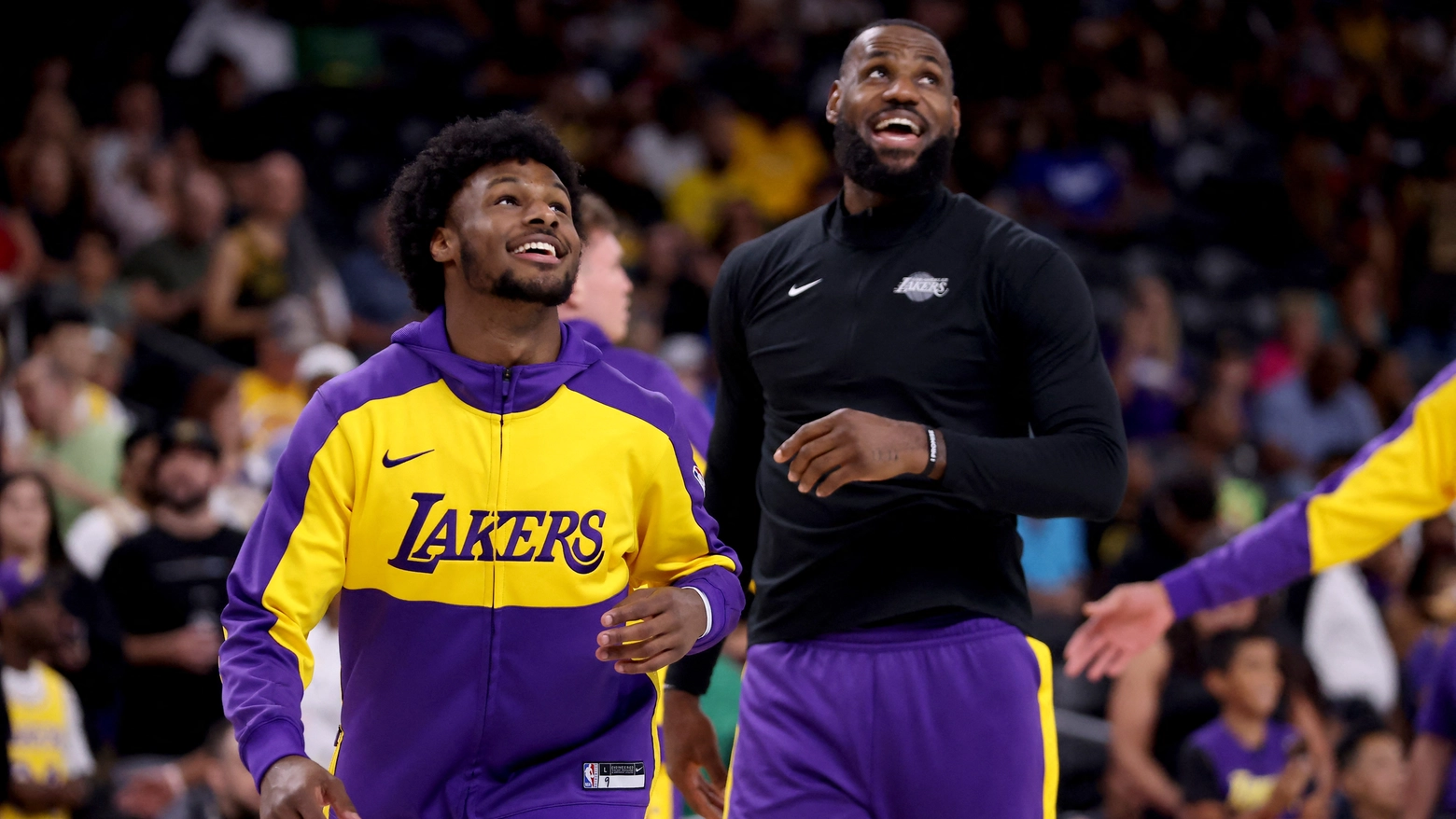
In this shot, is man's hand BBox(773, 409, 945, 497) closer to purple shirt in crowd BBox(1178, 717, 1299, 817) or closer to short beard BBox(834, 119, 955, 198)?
short beard BBox(834, 119, 955, 198)

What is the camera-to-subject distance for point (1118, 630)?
4.20m

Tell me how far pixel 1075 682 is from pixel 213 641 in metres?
3.84

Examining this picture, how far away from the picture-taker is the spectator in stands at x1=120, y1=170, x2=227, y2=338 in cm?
897

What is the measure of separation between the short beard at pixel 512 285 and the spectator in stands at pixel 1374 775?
483 cm

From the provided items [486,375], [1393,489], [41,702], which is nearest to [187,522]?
[41,702]

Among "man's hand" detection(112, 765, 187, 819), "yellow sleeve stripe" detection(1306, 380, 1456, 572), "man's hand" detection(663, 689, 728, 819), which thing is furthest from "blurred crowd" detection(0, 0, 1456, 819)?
"man's hand" detection(663, 689, 728, 819)

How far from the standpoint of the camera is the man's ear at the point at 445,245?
3438mm

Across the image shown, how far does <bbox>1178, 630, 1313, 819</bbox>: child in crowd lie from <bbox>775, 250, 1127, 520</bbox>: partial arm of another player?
Answer: 363cm

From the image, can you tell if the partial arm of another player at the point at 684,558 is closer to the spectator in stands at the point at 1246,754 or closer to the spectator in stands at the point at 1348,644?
the spectator in stands at the point at 1246,754

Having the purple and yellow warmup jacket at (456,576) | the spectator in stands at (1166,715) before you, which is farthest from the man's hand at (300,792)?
the spectator in stands at (1166,715)

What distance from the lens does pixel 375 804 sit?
10.5 ft

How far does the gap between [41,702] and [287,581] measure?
402 centimetres

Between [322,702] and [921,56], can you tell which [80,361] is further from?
[921,56]

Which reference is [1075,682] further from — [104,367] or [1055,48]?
[1055,48]
